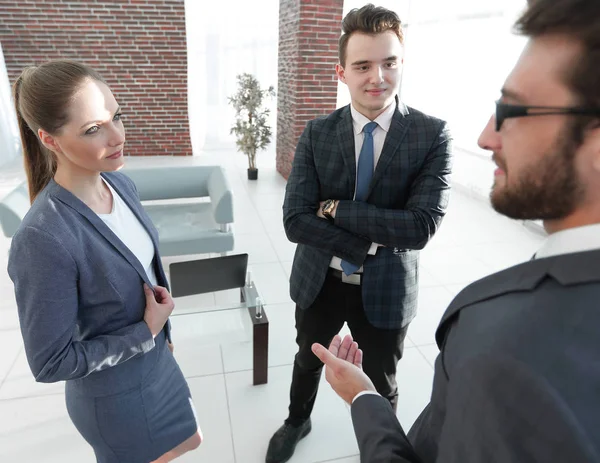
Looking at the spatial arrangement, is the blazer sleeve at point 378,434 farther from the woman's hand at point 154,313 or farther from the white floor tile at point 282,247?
the white floor tile at point 282,247

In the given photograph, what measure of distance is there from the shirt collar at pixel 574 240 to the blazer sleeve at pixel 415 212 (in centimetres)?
91

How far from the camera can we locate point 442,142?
1542 mm

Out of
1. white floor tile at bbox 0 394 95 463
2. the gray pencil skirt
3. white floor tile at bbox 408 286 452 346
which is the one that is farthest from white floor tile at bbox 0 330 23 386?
white floor tile at bbox 408 286 452 346

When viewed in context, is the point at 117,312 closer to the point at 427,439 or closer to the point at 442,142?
the point at 427,439

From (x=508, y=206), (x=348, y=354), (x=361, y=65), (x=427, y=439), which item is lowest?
(x=348, y=354)

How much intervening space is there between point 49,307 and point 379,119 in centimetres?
125

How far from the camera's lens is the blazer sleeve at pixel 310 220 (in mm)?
1533

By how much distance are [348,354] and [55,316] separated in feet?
2.52

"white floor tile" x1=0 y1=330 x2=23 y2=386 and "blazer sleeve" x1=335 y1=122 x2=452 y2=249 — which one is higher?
"blazer sleeve" x1=335 y1=122 x2=452 y2=249

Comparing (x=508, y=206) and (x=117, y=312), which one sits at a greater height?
(x=508, y=206)

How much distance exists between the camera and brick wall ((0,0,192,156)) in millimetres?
6504

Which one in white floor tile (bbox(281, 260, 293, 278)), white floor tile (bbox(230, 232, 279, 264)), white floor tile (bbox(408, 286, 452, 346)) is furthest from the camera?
white floor tile (bbox(230, 232, 279, 264))

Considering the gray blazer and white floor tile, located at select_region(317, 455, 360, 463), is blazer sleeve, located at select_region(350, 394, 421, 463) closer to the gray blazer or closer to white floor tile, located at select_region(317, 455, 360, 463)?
the gray blazer

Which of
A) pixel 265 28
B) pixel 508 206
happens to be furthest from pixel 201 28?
pixel 508 206
